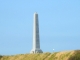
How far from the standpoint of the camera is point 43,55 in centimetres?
2911

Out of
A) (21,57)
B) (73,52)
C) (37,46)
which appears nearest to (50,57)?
(73,52)

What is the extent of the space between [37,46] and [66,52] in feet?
243

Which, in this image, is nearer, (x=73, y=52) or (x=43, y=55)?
(x=73, y=52)

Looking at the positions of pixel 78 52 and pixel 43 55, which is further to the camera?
pixel 43 55

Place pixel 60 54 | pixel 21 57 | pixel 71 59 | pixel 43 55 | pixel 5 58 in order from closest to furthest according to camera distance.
Result: pixel 71 59
pixel 60 54
pixel 43 55
pixel 21 57
pixel 5 58

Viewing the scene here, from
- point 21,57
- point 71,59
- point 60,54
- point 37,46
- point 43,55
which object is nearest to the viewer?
point 71,59

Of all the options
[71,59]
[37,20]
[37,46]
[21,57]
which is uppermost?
[37,20]

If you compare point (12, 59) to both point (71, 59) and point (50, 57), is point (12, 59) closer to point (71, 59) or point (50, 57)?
point (50, 57)

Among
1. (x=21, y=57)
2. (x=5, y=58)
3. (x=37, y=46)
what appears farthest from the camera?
(x=37, y=46)

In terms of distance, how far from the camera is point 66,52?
25.7 meters

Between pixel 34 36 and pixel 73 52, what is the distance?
77131 millimetres

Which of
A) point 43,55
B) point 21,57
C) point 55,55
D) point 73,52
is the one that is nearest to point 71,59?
point 73,52

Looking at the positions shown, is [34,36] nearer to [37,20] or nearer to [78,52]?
[37,20]

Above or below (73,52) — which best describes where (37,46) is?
above
